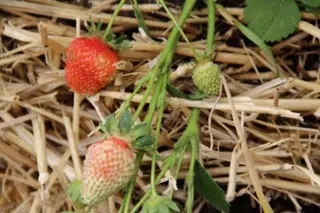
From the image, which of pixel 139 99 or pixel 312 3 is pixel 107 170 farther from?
pixel 312 3

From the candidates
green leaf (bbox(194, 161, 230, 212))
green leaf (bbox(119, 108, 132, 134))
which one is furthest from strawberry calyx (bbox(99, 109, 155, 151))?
green leaf (bbox(194, 161, 230, 212))

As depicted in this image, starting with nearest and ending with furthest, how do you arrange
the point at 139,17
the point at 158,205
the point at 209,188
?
the point at 158,205 → the point at 209,188 → the point at 139,17

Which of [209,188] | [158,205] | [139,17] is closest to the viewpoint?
[158,205]

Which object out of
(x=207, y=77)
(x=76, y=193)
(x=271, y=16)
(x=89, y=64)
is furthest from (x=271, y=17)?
(x=76, y=193)

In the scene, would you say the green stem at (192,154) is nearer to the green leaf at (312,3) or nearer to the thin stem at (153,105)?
the thin stem at (153,105)

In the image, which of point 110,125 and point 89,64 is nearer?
point 110,125

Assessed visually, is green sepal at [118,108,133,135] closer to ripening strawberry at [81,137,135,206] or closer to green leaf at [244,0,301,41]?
ripening strawberry at [81,137,135,206]

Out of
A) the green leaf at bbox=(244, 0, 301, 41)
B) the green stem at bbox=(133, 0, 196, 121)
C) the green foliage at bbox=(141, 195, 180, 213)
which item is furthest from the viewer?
the green leaf at bbox=(244, 0, 301, 41)
